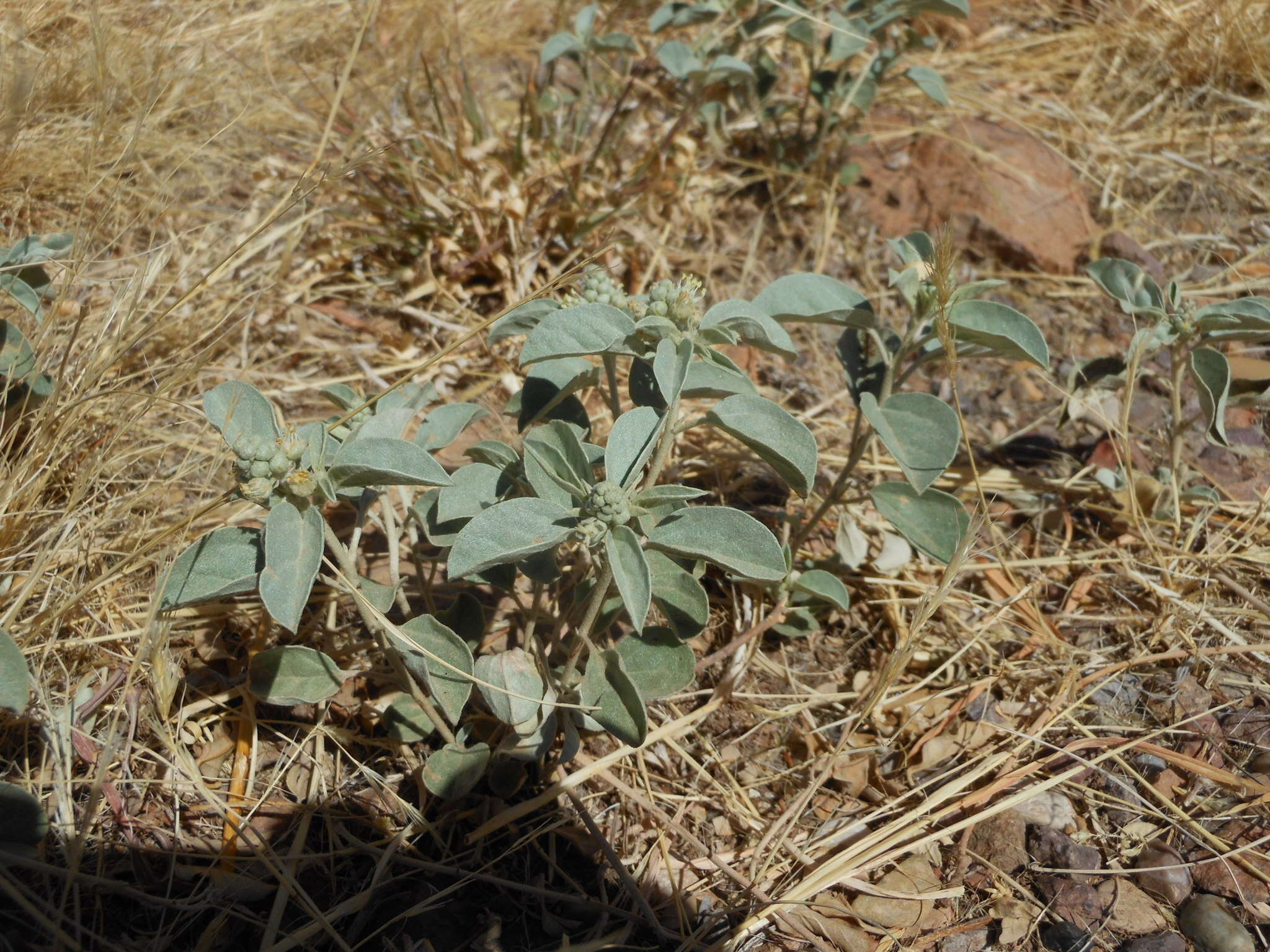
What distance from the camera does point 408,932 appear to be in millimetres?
1555

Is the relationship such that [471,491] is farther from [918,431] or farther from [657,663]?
[918,431]

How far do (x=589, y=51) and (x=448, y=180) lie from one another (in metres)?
0.58

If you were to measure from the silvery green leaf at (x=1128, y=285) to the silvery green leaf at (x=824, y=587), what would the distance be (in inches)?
32.3

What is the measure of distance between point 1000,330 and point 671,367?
64cm

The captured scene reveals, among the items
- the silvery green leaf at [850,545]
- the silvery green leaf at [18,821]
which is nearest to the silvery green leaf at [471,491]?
the silvery green leaf at [18,821]

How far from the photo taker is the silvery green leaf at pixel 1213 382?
6.06ft

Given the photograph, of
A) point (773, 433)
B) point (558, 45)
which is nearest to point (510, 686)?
point (773, 433)

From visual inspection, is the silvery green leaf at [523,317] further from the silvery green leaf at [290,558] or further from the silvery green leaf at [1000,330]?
the silvery green leaf at [1000,330]

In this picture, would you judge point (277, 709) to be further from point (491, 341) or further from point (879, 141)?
point (879, 141)

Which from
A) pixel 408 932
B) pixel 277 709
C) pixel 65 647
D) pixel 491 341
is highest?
pixel 491 341

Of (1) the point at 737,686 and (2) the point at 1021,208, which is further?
(2) the point at 1021,208

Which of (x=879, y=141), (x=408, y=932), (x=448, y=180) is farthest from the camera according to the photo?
(x=879, y=141)

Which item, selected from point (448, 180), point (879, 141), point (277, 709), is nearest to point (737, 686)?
point (277, 709)

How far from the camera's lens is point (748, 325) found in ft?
4.89
